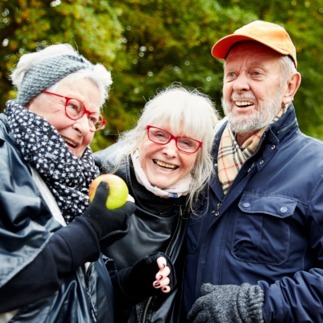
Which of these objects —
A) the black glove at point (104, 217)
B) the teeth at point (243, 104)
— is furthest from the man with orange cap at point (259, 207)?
the black glove at point (104, 217)

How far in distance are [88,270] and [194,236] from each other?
835 millimetres

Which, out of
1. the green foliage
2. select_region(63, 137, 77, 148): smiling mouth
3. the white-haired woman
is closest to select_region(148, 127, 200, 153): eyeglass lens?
the white-haired woman

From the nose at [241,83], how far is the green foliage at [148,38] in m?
5.32

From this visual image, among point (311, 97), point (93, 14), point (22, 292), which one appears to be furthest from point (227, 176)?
point (311, 97)

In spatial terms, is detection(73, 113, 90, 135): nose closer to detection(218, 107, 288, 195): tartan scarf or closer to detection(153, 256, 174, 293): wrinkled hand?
detection(153, 256, 174, 293): wrinkled hand

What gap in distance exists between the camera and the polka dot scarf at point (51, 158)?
2.24 meters

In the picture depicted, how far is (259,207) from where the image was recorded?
286cm

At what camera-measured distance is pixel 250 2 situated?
11.9 meters

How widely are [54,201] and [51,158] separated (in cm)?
18

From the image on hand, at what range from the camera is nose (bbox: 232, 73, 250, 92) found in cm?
315

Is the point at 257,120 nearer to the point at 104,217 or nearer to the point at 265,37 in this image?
the point at 265,37

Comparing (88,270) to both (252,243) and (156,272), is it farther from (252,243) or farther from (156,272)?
(252,243)

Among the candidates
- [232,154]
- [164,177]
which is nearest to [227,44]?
[232,154]

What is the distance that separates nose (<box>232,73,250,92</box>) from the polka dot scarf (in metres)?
1.15
